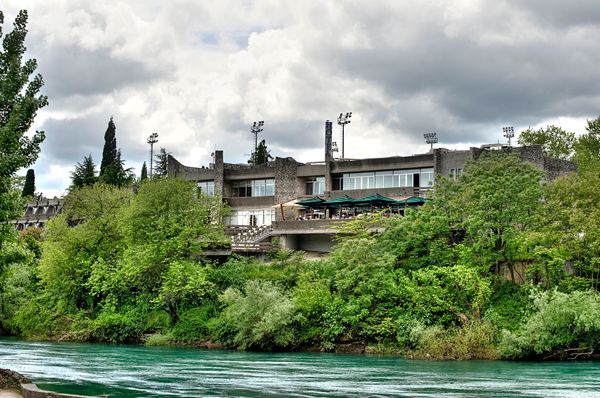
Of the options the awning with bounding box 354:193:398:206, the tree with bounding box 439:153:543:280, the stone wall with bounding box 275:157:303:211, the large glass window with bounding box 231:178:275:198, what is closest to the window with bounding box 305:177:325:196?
the stone wall with bounding box 275:157:303:211

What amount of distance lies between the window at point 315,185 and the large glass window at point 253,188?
13.5 ft

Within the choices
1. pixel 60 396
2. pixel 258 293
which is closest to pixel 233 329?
pixel 258 293

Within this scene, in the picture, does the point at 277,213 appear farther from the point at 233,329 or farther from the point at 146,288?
the point at 233,329

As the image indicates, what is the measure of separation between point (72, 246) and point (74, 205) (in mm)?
9897

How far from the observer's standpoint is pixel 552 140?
10962 centimetres

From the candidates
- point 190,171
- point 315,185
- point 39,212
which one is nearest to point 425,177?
point 315,185

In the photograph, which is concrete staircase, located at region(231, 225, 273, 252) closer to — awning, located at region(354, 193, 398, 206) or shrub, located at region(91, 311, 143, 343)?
awning, located at region(354, 193, 398, 206)

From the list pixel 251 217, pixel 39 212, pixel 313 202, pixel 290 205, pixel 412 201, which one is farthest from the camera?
pixel 39 212

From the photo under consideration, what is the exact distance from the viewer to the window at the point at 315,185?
9081cm

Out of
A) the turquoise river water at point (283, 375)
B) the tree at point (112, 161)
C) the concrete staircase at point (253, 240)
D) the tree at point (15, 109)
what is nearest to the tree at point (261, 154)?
the tree at point (112, 161)

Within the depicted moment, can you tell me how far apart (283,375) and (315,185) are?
50324 millimetres

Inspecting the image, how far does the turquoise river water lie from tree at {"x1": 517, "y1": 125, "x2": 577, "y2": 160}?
196 feet

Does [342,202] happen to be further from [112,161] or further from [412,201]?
[112,161]

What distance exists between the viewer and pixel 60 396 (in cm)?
2356
